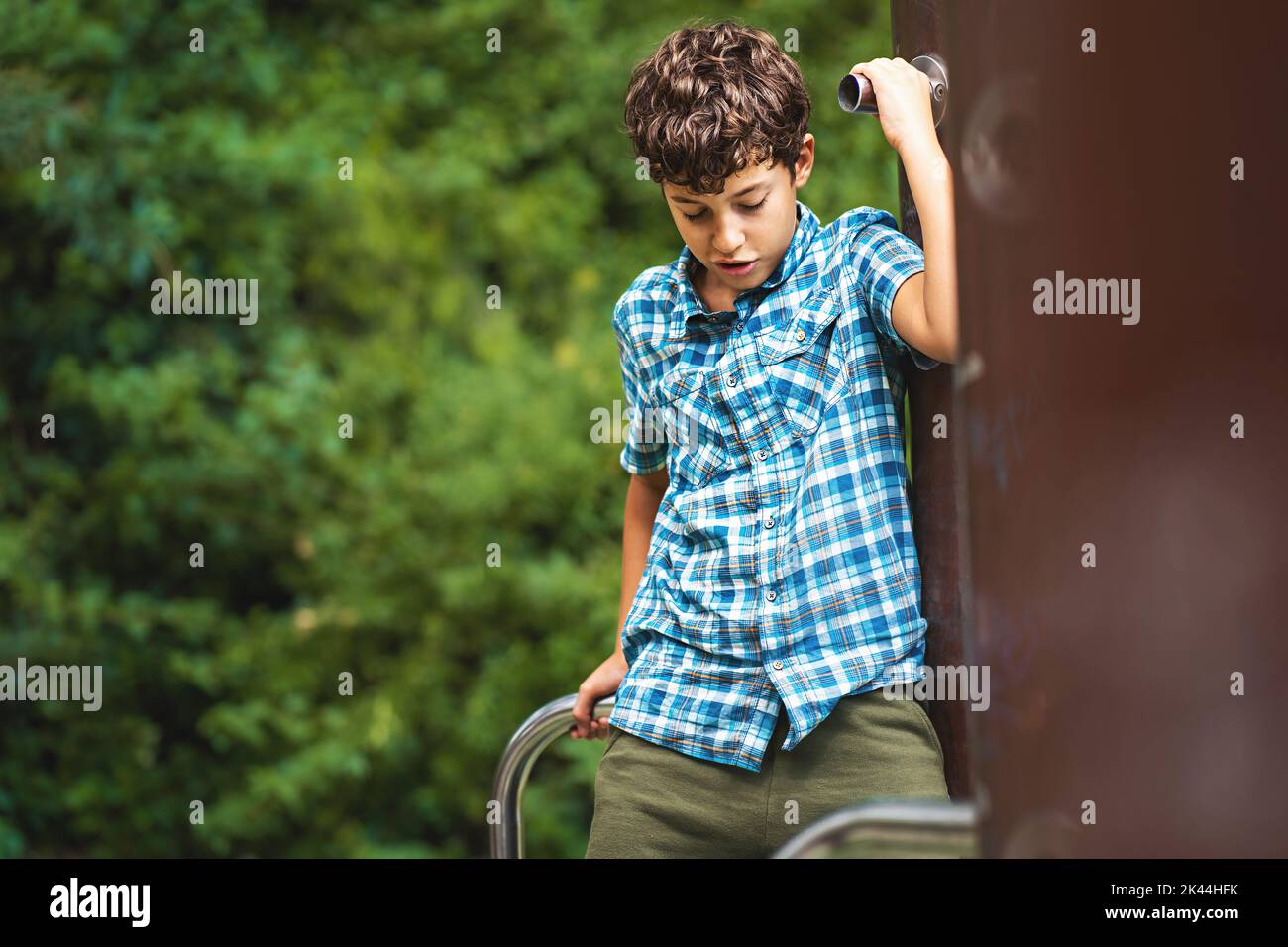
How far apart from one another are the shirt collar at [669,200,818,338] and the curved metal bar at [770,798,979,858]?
0.86 meters

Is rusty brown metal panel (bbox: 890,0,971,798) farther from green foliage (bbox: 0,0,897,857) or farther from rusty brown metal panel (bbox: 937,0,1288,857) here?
green foliage (bbox: 0,0,897,857)

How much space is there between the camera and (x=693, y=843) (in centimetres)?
158

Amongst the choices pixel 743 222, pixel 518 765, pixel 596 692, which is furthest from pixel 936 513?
pixel 518 765

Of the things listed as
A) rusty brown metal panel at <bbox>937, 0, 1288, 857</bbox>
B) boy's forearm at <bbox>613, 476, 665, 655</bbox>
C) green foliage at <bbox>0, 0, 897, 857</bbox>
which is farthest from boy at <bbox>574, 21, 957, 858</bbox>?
green foliage at <bbox>0, 0, 897, 857</bbox>

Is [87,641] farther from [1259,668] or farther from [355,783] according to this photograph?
[1259,668]

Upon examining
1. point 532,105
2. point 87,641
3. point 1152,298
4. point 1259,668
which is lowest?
point 87,641

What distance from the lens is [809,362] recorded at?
1.59 metres

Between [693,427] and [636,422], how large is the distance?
195 mm

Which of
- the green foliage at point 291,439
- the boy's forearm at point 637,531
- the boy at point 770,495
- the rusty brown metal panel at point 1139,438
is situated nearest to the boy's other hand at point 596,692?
the boy at point 770,495

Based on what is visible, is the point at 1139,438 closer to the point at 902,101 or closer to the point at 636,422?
the point at 902,101

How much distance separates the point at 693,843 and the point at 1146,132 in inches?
40.0

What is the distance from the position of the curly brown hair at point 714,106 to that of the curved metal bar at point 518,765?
0.66 metres

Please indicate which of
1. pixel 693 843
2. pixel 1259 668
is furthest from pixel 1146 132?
pixel 693 843

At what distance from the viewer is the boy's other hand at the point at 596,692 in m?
1.75
